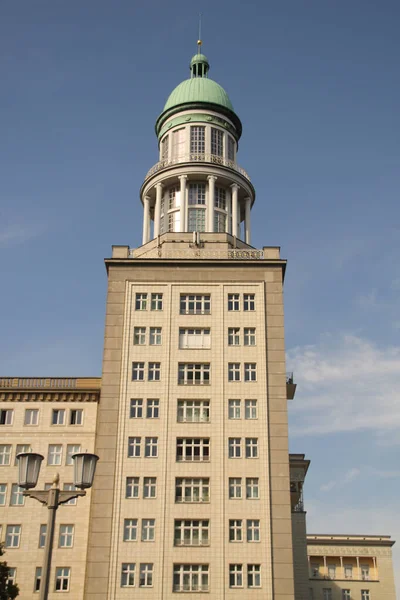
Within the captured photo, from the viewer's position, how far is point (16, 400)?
5738 centimetres

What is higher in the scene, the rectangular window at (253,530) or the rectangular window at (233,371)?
the rectangular window at (233,371)

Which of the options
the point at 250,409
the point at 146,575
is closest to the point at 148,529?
the point at 146,575

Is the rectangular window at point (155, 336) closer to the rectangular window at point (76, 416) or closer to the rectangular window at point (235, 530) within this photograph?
the rectangular window at point (76, 416)

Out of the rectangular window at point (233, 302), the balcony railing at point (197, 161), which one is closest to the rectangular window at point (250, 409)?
the rectangular window at point (233, 302)

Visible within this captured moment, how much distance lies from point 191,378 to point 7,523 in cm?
1626

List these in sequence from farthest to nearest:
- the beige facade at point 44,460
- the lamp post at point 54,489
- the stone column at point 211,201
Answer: the stone column at point 211,201, the beige facade at point 44,460, the lamp post at point 54,489

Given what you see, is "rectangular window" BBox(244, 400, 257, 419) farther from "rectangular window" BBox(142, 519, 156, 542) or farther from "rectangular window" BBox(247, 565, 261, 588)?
"rectangular window" BBox(247, 565, 261, 588)

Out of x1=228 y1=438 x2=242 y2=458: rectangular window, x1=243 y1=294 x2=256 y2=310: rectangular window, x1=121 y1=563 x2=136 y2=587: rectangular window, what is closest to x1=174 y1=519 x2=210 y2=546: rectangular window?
x1=121 y1=563 x2=136 y2=587: rectangular window

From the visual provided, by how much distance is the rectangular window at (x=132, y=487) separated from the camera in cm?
5109

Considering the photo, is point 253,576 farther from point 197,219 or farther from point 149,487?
point 197,219

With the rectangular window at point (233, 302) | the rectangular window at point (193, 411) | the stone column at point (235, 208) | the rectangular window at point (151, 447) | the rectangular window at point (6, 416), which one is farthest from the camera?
the stone column at point (235, 208)

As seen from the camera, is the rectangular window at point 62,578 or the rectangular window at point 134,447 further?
the rectangular window at point 134,447

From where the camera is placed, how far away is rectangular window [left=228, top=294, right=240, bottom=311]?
57.2m

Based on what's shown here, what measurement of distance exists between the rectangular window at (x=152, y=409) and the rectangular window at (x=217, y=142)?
24413 millimetres
